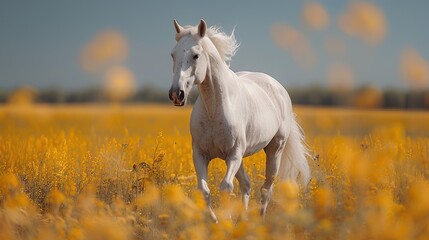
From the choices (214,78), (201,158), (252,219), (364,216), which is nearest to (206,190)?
(201,158)

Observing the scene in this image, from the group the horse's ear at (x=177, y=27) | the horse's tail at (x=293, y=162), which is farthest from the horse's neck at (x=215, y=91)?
the horse's tail at (x=293, y=162)

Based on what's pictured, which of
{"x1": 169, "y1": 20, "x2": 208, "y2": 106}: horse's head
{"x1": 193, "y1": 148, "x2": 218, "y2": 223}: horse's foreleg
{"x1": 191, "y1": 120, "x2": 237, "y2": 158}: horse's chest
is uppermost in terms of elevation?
{"x1": 169, "y1": 20, "x2": 208, "y2": 106}: horse's head

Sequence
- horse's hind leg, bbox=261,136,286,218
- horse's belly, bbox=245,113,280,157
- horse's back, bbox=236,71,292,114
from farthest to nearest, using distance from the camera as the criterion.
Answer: horse's hind leg, bbox=261,136,286,218, horse's back, bbox=236,71,292,114, horse's belly, bbox=245,113,280,157

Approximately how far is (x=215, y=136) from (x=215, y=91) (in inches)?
17.2

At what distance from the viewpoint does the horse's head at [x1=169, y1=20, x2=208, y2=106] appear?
523 cm

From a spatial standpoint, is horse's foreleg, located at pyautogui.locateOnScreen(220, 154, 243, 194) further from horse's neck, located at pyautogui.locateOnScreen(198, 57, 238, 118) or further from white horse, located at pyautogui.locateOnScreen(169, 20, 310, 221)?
horse's neck, located at pyautogui.locateOnScreen(198, 57, 238, 118)

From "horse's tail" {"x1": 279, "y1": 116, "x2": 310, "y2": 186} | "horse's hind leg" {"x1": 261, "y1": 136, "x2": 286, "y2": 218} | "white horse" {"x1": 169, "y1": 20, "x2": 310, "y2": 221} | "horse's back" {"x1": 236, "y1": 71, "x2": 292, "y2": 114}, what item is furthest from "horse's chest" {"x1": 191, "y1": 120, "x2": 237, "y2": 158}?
"horse's tail" {"x1": 279, "y1": 116, "x2": 310, "y2": 186}

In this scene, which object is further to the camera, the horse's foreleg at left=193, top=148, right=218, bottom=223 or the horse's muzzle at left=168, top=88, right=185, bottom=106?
the horse's foreleg at left=193, top=148, right=218, bottom=223

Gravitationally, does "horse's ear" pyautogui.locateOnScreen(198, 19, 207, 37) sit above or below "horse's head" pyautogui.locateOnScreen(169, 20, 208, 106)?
above

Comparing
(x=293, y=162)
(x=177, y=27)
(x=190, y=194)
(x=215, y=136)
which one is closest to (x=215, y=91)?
(x=215, y=136)

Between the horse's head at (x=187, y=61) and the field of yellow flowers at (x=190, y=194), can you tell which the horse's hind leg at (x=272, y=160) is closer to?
the field of yellow flowers at (x=190, y=194)

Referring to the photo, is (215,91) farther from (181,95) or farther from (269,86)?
(269,86)

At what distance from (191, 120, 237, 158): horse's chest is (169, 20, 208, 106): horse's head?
0.48m

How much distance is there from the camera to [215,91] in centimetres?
595
